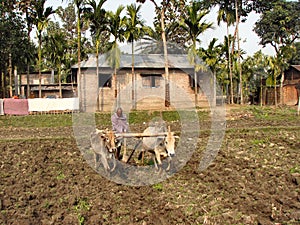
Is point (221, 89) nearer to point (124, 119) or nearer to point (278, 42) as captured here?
point (278, 42)

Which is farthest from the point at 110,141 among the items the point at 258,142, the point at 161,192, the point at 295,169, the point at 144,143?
the point at 258,142

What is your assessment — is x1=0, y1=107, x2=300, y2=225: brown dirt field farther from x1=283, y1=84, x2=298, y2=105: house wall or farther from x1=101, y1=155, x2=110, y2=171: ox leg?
x1=283, y1=84, x2=298, y2=105: house wall

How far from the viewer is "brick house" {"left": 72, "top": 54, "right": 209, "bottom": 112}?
90.9ft

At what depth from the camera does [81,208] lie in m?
7.26

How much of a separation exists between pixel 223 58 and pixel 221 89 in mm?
2642

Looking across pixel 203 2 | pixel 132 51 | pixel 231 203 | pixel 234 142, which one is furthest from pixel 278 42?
pixel 231 203

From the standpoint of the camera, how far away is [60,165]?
10.7 metres

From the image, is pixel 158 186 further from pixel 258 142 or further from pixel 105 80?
pixel 105 80

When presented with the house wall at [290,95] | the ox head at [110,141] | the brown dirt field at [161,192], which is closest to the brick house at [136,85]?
the house wall at [290,95]

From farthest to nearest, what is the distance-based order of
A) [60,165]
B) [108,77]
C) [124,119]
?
1. [108,77]
2. [60,165]
3. [124,119]

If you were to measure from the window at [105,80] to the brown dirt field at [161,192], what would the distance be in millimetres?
15506

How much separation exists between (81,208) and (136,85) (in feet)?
70.6

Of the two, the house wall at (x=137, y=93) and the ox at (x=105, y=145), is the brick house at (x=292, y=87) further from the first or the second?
the ox at (x=105, y=145)

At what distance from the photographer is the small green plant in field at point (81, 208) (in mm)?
6645
